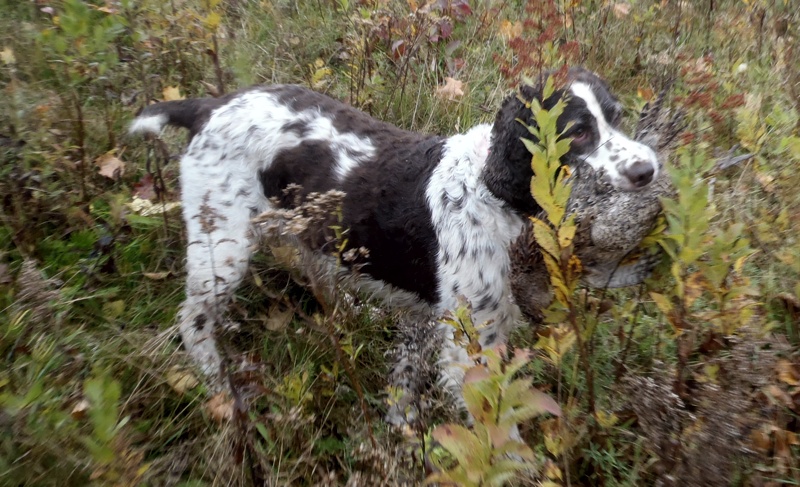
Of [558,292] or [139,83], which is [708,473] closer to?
[558,292]

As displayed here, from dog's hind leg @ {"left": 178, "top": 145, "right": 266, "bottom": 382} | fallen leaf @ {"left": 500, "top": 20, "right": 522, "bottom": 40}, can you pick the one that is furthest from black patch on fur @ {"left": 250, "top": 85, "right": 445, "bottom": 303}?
fallen leaf @ {"left": 500, "top": 20, "right": 522, "bottom": 40}

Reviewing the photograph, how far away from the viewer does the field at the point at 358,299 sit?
1.76m

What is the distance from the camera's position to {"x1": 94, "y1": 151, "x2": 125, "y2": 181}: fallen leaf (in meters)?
3.48

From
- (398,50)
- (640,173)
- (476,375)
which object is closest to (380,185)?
(640,173)

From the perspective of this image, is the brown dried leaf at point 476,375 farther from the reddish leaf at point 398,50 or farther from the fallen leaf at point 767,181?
the reddish leaf at point 398,50

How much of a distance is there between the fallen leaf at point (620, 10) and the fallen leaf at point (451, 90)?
1535mm

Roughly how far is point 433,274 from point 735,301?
49.2 inches

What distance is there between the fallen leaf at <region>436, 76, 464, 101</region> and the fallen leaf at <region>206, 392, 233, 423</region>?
2.63 meters

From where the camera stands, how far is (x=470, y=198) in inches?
105

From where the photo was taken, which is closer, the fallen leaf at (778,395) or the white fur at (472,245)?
the fallen leaf at (778,395)

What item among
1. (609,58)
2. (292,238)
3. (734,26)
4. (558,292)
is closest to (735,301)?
(558,292)

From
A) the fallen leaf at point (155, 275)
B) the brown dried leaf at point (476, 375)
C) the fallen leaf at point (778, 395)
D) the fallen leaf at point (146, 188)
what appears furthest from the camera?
the fallen leaf at point (146, 188)

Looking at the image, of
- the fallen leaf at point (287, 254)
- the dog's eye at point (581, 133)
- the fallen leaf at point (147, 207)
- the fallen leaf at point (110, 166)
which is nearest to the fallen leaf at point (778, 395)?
the dog's eye at point (581, 133)

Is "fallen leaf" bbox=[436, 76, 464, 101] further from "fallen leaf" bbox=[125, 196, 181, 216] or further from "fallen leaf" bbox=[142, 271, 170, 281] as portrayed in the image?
"fallen leaf" bbox=[142, 271, 170, 281]
